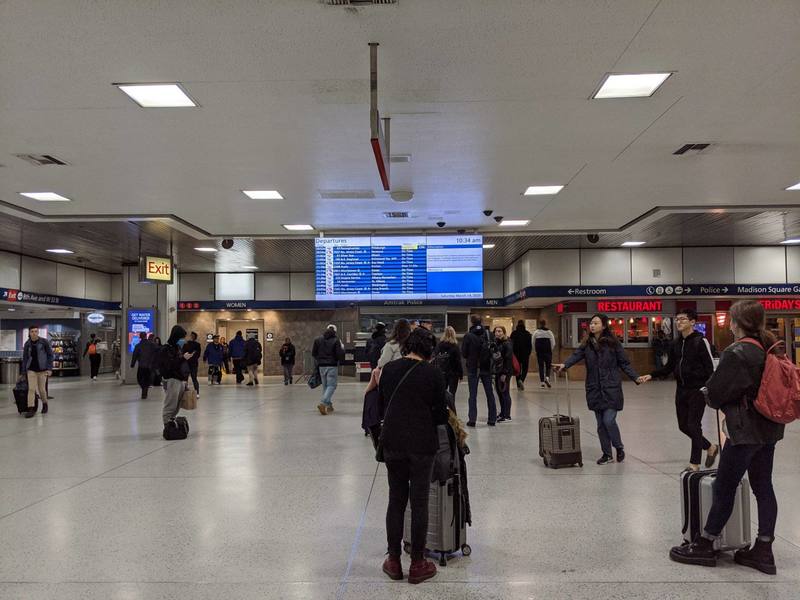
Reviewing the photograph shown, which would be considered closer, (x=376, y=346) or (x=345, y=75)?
(x=345, y=75)

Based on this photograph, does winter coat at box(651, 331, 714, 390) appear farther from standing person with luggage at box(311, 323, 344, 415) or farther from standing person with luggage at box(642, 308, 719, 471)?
standing person with luggage at box(311, 323, 344, 415)

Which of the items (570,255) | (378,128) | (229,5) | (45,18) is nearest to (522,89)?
(378,128)

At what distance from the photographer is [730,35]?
5.38 metres

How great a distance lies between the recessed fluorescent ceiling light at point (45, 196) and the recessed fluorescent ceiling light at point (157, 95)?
5.00 meters

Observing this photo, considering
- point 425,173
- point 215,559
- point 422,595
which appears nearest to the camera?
point 422,595

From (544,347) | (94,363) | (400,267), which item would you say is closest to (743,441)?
(400,267)

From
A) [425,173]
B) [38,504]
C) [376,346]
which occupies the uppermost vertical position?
[425,173]

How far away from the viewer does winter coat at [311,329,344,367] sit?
12547 millimetres

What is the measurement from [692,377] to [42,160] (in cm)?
838

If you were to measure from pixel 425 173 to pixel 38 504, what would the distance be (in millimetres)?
6393

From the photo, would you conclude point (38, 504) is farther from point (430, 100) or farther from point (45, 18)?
point (430, 100)

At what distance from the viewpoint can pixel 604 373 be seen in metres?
7.15

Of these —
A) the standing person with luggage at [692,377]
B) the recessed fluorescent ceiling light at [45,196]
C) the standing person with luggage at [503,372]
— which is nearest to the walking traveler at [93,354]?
the recessed fluorescent ceiling light at [45,196]

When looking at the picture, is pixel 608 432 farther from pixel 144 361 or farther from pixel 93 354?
pixel 93 354
